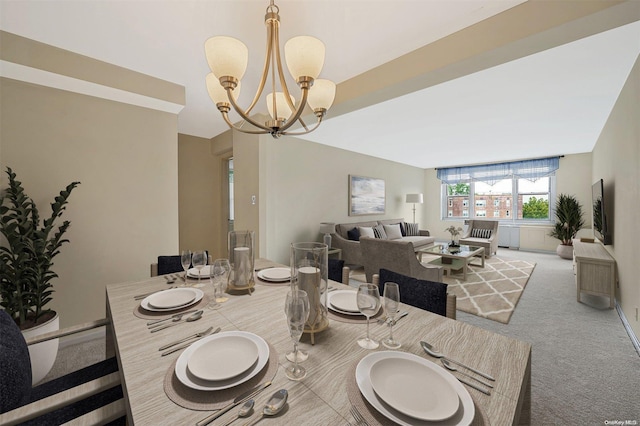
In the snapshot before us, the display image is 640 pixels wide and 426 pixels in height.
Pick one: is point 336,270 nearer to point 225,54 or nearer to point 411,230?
point 225,54

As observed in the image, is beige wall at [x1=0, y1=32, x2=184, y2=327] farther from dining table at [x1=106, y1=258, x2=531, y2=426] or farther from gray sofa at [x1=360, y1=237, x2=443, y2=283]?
gray sofa at [x1=360, y1=237, x2=443, y2=283]

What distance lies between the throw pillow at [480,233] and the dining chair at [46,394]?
6661mm

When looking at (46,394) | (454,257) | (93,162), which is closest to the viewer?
Answer: (46,394)

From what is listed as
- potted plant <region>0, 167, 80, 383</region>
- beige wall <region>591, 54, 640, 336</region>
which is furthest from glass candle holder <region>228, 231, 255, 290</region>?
beige wall <region>591, 54, 640, 336</region>

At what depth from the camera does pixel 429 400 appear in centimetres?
60

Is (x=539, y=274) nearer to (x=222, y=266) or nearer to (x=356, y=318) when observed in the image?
(x=356, y=318)

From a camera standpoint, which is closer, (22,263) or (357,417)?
(357,417)

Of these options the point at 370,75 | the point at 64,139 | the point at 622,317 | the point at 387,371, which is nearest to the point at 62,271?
the point at 64,139

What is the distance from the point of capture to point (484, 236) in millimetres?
5734

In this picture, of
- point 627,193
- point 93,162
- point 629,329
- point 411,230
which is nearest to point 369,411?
point 93,162

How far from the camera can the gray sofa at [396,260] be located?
9.29 feet

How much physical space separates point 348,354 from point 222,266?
0.75 metres

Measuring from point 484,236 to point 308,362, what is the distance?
6.32m

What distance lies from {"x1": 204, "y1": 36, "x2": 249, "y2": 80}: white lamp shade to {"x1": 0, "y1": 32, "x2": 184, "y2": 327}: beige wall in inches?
65.5
